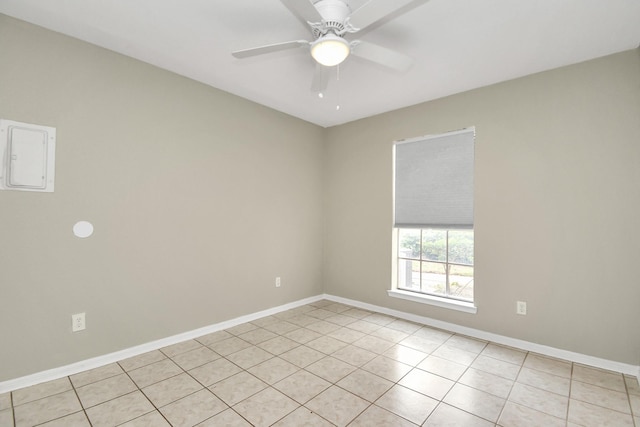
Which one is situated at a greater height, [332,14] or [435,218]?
[332,14]

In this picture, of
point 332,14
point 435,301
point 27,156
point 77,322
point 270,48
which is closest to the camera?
point 332,14

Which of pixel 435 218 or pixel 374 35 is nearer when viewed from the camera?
pixel 374 35

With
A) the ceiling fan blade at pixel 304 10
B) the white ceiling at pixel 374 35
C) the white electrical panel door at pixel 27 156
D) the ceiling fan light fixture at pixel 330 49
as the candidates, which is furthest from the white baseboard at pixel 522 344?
the white electrical panel door at pixel 27 156

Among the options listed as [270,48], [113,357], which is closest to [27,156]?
[113,357]

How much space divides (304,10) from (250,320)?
3113 millimetres

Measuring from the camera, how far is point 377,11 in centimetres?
163

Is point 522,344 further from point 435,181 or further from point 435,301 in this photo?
point 435,181

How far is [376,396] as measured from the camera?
2.09 meters

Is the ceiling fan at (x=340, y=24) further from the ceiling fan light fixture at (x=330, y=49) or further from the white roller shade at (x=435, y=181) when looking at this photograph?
the white roller shade at (x=435, y=181)

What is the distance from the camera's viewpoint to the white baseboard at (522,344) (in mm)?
2430

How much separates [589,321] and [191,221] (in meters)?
3.70

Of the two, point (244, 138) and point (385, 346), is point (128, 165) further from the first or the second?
point (385, 346)

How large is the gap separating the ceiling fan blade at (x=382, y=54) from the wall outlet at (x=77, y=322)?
9.39 feet

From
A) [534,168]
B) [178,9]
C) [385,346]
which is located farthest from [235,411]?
[534,168]
